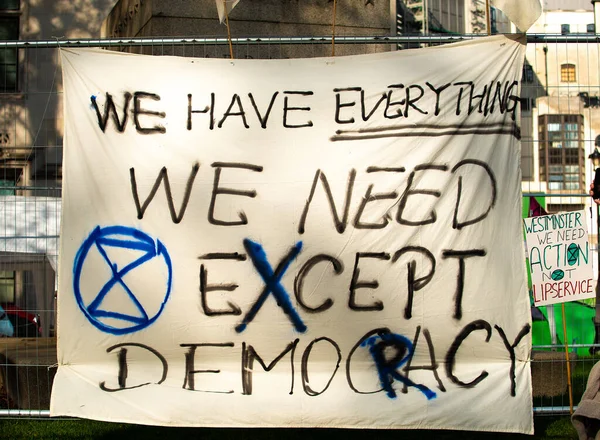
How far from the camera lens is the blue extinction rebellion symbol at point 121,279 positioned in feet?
15.8

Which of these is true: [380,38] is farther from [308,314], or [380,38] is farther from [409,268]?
[308,314]

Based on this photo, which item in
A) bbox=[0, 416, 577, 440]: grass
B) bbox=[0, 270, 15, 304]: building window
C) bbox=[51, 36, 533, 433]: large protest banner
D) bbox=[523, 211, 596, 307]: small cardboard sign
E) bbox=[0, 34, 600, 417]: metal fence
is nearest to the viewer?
bbox=[51, 36, 533, 433]: large protest banner

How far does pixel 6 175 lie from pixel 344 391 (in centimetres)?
272

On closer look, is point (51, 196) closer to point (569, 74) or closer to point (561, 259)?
point (561, 259)

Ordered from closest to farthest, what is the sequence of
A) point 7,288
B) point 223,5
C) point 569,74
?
point 223,5 < point 569,74 < point 7,288

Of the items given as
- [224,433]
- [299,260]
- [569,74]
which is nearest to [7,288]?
[224,433]

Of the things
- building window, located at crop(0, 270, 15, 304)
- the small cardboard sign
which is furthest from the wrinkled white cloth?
building window, located at crop(0, 270, 15, 304)

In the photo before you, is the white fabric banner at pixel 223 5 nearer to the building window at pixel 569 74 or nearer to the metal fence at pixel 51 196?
the metal fence at pixel 51 196

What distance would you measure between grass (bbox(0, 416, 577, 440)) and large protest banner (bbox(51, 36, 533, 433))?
64cm

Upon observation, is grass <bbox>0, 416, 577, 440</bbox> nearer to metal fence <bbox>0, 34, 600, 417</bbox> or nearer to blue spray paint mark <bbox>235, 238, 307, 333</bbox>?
metal fence <bbox>0, 34, 600, 417</bbox>

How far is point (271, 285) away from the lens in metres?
4.81

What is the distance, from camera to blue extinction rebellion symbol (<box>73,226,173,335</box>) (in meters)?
4.82

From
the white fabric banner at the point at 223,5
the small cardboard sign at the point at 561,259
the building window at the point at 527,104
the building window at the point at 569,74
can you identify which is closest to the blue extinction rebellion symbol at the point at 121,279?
the white fabric banner at the point at 223,5

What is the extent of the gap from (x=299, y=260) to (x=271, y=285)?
0.71 ft
